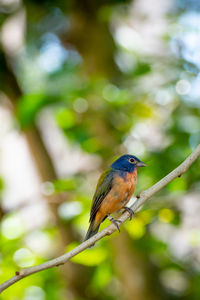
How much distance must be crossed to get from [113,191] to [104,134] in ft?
4.01

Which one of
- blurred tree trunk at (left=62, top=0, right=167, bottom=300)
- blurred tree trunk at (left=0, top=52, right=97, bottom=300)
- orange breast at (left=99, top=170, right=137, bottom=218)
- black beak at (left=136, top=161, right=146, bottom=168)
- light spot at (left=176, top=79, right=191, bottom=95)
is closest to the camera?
orange breast at (left=99, top=170, right=137, bottom=218)

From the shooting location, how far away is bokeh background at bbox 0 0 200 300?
4.07 m

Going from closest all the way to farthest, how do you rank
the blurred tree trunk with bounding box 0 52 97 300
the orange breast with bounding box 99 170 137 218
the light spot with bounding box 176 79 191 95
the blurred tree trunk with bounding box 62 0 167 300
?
the orange breast with bounding box 99 170 137 218
the light spot with bounding box 176 79 191 95
the blurred tree trunk with bounding box 0 52 97 300
the blurred tree trunk with bounding box 62 0 167 300

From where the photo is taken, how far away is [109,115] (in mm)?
4629

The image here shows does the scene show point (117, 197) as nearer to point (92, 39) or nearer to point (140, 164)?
point (140, 164)

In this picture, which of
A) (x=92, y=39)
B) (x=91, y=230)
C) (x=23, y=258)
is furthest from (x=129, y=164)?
(x=92, y=39)

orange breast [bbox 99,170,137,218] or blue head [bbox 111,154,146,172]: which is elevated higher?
blue head [bbox 111,154,146,172]

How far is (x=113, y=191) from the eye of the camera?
3.88 meters

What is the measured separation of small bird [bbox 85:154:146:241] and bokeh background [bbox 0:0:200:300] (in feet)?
0.42

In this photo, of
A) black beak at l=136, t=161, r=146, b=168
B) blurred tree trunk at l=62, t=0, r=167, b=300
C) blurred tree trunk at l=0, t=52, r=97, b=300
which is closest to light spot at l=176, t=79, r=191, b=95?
black beak at l=136, t=161, r=146, b=168

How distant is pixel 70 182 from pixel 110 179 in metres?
0.39

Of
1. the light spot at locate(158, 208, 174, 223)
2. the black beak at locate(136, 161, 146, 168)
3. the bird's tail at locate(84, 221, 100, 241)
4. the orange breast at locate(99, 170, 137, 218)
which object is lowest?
the light spot at locate(158, 208, 174, 223)

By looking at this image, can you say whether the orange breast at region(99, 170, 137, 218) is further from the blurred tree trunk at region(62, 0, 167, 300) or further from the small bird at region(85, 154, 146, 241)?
the blurred tree trunk at region(62, 0, 167, 300)

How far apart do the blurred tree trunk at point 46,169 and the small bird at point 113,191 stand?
1539 mm
